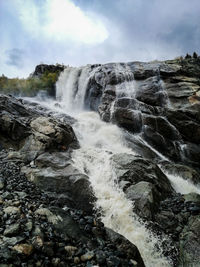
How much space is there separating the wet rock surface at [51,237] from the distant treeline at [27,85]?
2484 centimetres

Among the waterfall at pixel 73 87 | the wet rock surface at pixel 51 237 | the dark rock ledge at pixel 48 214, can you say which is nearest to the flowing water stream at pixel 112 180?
the dark rock ledge at pixel 48 214

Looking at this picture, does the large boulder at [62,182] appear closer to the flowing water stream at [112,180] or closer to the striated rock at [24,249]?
the flowing water stream at [112,180]

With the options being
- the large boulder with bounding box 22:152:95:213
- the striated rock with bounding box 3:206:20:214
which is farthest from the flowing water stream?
the striated rock with bounding box 3:206:20:214

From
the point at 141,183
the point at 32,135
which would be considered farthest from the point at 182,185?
the point at 32,135

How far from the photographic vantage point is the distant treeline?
28.5 metres

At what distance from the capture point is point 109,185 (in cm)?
826

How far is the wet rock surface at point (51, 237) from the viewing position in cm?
413

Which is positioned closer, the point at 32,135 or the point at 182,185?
the point at 182,185

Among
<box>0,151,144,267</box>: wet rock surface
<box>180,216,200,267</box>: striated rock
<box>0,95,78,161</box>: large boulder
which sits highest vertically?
<box>0,95,78,161</box>: large boulder

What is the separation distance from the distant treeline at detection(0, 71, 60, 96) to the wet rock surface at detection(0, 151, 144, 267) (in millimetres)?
24843

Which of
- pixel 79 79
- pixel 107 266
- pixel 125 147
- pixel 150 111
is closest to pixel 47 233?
pixel 107 266

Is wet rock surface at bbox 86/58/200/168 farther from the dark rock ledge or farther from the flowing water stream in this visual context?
the dark rock ledge

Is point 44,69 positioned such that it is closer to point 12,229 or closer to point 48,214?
point 48,214

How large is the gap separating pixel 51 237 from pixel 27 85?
28081 mm
